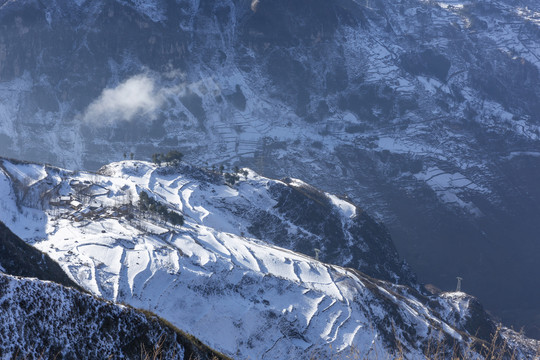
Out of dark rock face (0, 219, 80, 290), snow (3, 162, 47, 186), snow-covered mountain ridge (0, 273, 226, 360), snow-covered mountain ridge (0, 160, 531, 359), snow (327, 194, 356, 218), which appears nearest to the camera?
snow-covered mountain ridge (0, 273, 226, 360)

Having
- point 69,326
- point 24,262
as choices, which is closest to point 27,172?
point 24,262

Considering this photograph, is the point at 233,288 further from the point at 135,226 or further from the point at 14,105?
the point at 14,105

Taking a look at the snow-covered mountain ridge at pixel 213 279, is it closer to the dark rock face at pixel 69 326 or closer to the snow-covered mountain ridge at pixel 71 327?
the snow-covered mountain ridge at pixel 71 327

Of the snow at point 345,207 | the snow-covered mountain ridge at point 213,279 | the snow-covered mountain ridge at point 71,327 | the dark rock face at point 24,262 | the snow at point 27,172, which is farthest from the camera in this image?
the snow at point 345,207

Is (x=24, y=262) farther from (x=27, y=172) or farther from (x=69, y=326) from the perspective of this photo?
(x=27, y=172)

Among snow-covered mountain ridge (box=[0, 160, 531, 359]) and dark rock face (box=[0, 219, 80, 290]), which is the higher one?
dark rock face (box=[0, 219, 80, 290])

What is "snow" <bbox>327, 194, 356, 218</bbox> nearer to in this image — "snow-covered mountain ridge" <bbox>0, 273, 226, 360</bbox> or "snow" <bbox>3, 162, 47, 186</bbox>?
"snow" <bbox>3, 162, 47, 186</bbox>

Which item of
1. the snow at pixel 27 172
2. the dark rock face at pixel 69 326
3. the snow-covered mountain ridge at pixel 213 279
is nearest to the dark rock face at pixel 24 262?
the dark rock face at pixel 69 326

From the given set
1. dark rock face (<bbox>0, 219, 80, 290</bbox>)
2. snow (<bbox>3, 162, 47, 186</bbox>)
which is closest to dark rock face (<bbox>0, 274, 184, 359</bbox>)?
dark rock face (<bbox>0, 219, 80, 290</bbox>)
